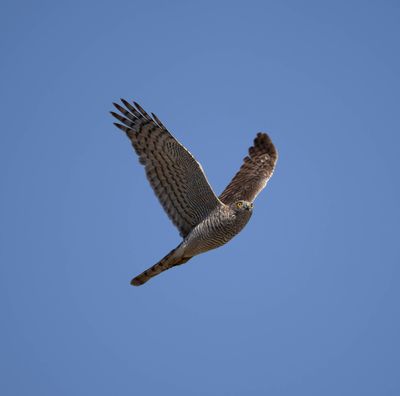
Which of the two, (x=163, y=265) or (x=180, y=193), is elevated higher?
(x=180, y=193)

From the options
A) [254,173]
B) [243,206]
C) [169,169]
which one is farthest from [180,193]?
[254,173]

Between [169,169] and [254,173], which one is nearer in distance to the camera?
[169,169]

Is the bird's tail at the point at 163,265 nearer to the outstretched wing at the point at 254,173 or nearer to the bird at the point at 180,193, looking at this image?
the bird at the point at 180,193

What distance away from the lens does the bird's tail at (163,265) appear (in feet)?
34.0

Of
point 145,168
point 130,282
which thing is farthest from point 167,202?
point 130,282

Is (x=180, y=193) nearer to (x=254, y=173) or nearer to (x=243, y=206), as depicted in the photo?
(x=243, y=206)

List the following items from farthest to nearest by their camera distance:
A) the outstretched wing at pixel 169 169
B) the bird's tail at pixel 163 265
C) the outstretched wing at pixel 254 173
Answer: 1. the outstretched wing at pixel 254 173
2. the bird's tail at pixel 163 265
3. the outstretched wing at pixel 169 169

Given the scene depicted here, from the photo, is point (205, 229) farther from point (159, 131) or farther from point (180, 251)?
point (159, 131)

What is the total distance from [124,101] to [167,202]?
164 cm

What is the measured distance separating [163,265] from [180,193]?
44.9 inches

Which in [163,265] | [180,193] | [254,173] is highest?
[254,173]

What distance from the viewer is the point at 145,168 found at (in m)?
10.1

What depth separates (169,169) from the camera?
10.1 meters

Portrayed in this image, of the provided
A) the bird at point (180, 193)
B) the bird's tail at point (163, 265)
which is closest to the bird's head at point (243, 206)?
the bird at point (180, 193)
